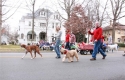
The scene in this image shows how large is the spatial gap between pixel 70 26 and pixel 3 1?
1272 centimetres

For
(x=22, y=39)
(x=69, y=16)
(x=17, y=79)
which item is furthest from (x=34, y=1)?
(x=22, y=39)

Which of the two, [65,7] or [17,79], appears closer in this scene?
[17,79]

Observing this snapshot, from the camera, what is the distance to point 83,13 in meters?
40.5

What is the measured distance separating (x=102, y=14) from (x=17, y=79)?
38.0 meters

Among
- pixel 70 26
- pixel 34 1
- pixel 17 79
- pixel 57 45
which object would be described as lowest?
pixel 17 79

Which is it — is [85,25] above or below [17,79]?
above

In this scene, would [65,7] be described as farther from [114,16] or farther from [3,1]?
[3,1]

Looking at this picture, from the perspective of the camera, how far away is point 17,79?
586 centimetres

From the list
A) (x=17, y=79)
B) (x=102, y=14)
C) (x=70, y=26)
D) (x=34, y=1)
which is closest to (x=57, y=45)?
(x=17, y=79)

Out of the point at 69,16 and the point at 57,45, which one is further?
the point at 69,16

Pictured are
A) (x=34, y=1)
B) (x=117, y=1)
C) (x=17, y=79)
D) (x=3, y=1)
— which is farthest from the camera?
(x=117, y=1)

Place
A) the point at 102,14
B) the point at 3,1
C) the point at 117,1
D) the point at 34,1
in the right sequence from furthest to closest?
the point at 102,14 < the point at 117,1 < the point at 3,1 < the point at 34,1

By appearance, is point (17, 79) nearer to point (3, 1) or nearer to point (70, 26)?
point (3, 1)

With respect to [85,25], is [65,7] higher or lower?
higher
